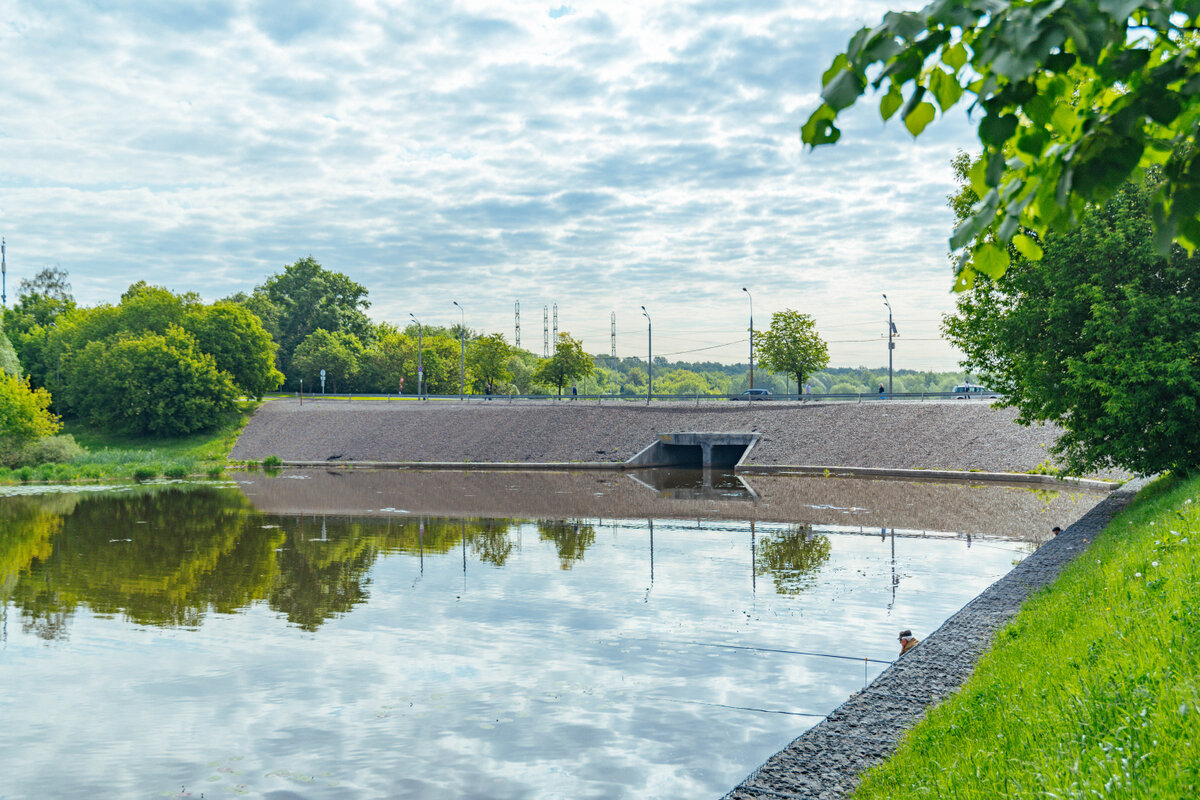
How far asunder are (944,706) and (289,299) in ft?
439

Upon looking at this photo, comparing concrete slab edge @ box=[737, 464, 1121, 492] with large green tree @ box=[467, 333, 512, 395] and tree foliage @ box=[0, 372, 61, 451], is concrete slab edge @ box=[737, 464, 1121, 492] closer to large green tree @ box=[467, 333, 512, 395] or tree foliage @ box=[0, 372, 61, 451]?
tree foliage @ box=[0, 372, 61, 451]

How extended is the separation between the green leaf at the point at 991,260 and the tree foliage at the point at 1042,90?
21cm

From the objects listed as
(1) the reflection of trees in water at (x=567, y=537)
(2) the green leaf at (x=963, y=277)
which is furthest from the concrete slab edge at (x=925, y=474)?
(2) the green leaf at (x=963, y=277)

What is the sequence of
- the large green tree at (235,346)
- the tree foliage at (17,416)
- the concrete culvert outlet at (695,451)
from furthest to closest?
1. the large green tree at (235,346)
2. the concrete culvert outlet at (695,451)
3. the tree foliage at (17,416)

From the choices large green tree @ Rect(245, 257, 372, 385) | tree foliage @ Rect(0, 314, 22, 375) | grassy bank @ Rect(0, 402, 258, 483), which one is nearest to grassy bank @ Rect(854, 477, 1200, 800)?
grassy bank @ Rect(0, 402, 258, 483)

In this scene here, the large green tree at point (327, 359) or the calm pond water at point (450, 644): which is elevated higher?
the large green tree at point (327, 359)

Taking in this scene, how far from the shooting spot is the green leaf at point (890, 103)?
11.0 ft

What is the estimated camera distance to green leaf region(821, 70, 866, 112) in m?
3.10

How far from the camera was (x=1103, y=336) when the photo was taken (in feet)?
80.7

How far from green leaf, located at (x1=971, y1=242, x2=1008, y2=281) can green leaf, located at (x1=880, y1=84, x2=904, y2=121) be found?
0.93m

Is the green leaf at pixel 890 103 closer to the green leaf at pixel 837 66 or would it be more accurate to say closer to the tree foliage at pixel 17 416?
the green leaf at pixel 837 66

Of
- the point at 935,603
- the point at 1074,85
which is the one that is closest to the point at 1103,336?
the point at 935,603

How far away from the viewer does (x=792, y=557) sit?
78.0ft

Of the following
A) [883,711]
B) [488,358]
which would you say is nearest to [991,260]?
[883,711]
